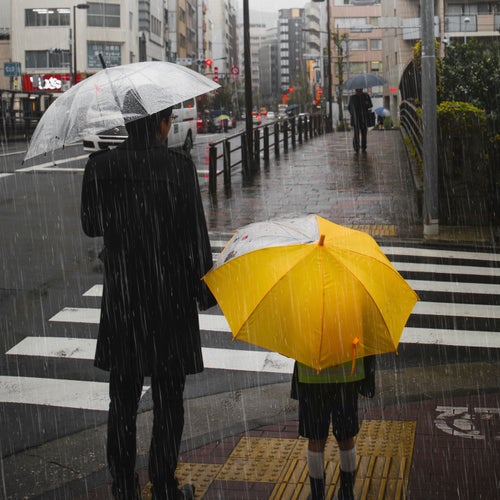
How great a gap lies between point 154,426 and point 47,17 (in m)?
74.7

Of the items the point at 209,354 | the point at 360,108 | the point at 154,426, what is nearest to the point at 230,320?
the point at 154,426

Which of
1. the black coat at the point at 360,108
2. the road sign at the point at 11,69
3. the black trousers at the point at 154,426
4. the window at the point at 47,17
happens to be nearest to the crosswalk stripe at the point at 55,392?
the black trousers at the point at 154,426

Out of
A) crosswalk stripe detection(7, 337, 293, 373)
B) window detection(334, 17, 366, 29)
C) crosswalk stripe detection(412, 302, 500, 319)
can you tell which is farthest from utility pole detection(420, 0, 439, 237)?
window detection(334, 17, 366, 29)

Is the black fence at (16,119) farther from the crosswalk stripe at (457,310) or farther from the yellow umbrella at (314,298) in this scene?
the yellow umbrella at (314,298)

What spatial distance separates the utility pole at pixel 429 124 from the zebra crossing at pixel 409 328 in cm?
119

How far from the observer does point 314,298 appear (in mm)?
3352

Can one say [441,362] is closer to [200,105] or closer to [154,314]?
[154,314]

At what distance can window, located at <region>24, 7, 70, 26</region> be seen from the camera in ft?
242

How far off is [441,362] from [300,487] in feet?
9.33

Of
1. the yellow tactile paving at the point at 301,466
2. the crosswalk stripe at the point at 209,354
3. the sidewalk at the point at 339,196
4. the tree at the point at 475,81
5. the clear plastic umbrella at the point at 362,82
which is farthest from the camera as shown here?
the clear plastic umbrella at the point at 362,82

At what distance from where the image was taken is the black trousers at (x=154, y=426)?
3.92m

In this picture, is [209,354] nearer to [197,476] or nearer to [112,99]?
[197,476]

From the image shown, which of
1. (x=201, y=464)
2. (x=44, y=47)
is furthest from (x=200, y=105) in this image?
(x=201, y=464)

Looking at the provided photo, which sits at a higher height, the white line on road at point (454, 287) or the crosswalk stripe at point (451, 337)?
the white line on road at point (454, 287)
